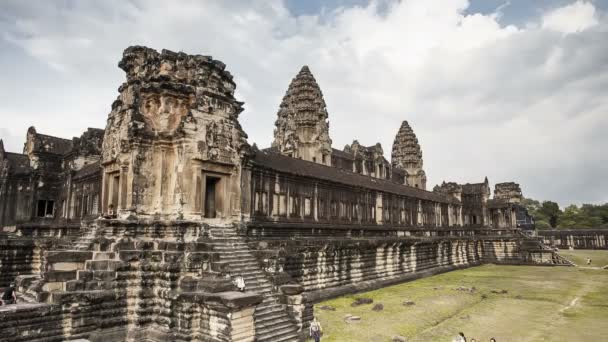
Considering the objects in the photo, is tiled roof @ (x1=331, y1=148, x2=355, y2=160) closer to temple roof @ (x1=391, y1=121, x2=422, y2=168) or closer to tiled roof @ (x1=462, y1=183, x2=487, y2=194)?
temple roof @ (x1=391, y1=121, x2=422, y2=168)

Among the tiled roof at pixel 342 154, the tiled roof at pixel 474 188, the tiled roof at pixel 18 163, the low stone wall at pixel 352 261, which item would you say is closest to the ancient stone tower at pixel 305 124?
the tiled roof at pixel 342 154

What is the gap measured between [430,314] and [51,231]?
2379cm

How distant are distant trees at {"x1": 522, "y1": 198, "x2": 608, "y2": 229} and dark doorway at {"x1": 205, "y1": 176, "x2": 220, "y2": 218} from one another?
8736 centimetres

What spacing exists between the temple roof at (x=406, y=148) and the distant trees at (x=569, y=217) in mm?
44896

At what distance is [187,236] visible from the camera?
13406mm

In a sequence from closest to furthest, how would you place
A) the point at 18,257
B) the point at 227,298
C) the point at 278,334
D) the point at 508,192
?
the point at 227,298
the point at 278,334
the point at 18,257
the point at 508,192

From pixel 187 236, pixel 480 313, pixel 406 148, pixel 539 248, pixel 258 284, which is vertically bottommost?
pixel 480 313

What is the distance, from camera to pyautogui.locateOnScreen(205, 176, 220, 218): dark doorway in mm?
15242

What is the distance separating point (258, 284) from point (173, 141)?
5.68 m

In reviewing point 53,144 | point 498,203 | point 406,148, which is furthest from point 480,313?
point 406,148

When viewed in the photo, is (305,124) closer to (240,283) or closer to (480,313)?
(480,313)

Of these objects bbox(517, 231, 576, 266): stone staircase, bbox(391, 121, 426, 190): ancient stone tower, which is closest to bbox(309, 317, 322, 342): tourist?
bbox(517, 231, 576, 266): stone staircase

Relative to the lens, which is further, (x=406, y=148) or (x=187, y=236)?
(x=406, y=148)

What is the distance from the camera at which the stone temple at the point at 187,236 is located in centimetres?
1124
